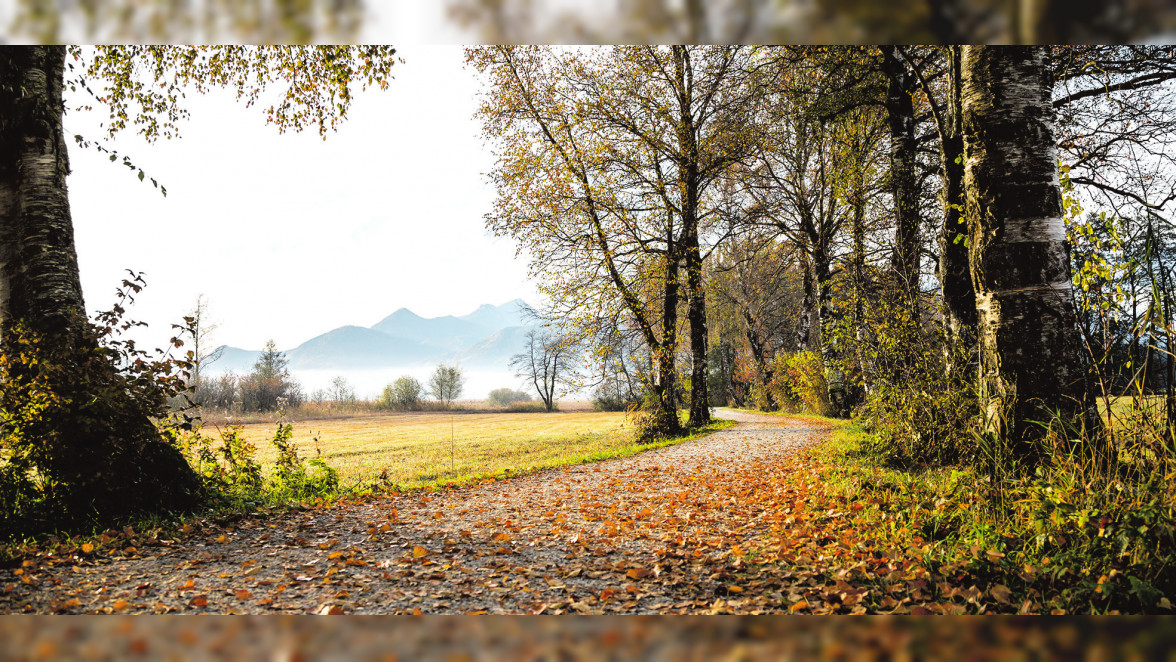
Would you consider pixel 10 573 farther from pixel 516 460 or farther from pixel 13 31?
pixel 516 460

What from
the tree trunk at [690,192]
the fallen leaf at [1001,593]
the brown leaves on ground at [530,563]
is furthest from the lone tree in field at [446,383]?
the fallen leaf at [1001,593]

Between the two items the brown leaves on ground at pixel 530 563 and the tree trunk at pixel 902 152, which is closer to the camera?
the brown leaves on ground at pixel 530 563

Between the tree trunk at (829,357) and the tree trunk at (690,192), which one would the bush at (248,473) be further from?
the tree trunk at (829,357)

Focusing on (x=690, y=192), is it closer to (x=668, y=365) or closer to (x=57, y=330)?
(x=668, y=365)

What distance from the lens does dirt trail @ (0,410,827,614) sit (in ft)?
10.4

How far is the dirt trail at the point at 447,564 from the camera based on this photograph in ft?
10.4

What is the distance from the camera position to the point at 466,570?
3.88 metres

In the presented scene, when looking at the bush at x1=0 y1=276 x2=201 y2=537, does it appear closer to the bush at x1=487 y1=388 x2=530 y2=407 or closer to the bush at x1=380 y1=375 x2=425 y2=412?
the bush at x1=380 y1=375 x2=425 y2=412

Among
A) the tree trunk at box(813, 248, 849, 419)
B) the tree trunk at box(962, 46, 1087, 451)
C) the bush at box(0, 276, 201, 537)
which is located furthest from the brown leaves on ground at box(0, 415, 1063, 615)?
the tree trunk at box(813, 248, 849, 419)

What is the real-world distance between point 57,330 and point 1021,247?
8078 mm

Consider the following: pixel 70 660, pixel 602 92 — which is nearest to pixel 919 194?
pixel 602 92

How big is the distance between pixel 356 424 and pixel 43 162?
2619 centimetres

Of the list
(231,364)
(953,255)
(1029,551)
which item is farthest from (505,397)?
(1029,551)

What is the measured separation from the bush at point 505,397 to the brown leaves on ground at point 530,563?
49.2 metres
